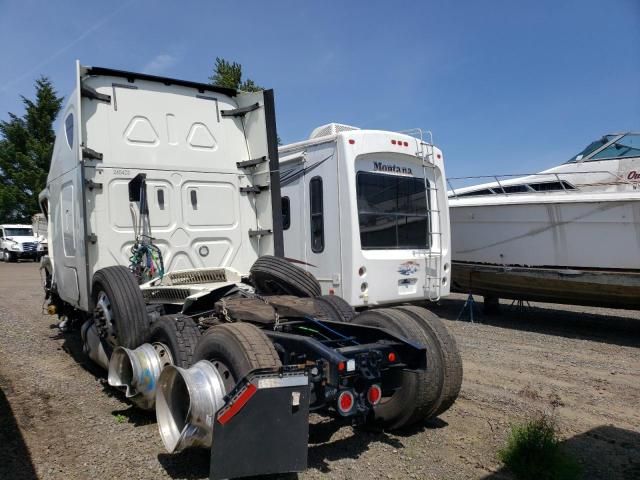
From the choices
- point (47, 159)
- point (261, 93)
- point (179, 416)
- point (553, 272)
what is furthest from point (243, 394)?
point (47, 159)

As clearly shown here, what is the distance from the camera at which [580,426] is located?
4.34 m

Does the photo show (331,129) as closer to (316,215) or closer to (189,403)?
(316,215)

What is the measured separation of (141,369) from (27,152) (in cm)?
3652

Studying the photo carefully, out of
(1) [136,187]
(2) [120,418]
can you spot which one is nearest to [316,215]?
(1) [136,187]

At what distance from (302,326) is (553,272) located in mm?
5949

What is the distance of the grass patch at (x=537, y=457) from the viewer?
10.9 ft

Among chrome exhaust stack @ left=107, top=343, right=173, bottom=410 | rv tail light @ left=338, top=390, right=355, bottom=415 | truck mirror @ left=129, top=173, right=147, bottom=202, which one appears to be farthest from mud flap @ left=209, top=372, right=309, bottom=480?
truck mirror @ left=129, top=173, right=147, bottom=202

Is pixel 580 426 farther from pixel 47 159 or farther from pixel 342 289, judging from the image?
pixel 47 159

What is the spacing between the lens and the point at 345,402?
3.31 metres

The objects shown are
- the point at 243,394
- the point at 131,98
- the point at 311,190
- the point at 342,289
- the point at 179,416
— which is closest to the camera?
the point at 243,394

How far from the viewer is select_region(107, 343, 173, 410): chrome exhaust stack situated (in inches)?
159

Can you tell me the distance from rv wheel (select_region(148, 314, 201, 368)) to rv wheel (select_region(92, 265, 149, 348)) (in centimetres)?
25

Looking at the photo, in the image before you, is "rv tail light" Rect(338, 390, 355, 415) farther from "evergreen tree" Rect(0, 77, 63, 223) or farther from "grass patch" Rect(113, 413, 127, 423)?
"evergreen tree" Rect(0, 77, 63, 223)

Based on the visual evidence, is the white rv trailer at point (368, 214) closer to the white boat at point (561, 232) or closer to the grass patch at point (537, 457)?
the white boat at point (561, 232)
